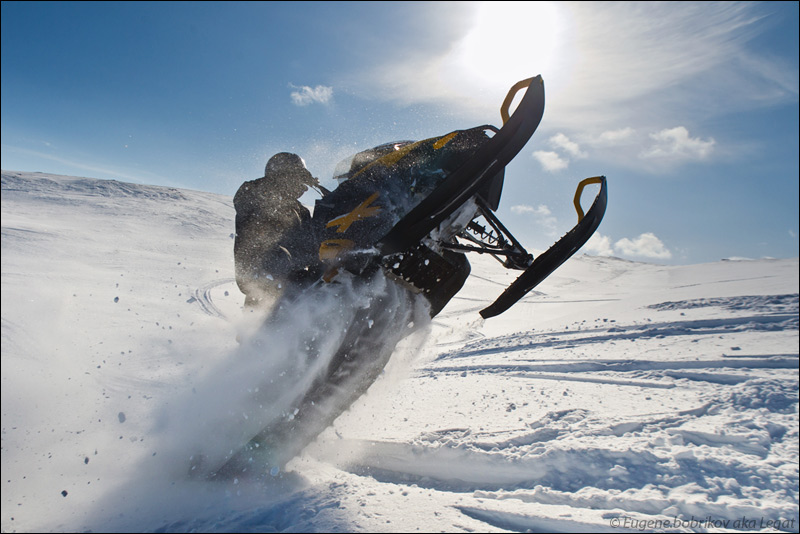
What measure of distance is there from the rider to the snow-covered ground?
0.40 m

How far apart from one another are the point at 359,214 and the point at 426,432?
71.8 inches

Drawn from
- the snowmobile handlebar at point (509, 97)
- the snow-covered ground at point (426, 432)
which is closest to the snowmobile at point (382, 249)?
the snowmobile handlebar at point (509, 97)

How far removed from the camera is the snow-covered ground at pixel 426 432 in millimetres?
2021

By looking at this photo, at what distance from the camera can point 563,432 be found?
2734mm

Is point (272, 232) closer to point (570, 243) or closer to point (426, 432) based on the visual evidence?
point (426, 432)

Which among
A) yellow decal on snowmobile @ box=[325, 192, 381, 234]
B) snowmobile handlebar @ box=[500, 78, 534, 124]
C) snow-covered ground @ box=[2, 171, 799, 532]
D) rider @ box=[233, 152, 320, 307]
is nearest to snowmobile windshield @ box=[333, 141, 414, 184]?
rider @ box=[233, 152, 320, 307]

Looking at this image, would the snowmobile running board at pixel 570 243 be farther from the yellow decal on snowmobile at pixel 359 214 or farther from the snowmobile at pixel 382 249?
the yellow decal on snowmobile at pixel 359 214

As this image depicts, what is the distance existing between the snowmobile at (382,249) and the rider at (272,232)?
0.45 feet

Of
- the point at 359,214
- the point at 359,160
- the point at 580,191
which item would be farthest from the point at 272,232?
the point at 580,191

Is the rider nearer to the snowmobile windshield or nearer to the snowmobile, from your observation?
the snowmobile

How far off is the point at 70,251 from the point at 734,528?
8920 millimetres

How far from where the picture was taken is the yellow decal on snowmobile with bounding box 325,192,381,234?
2.73 m

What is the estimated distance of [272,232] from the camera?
10.1ft

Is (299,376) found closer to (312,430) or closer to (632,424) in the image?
(312,430)
